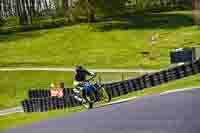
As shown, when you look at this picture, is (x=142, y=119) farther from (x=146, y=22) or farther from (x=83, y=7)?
(x=146, y=22)

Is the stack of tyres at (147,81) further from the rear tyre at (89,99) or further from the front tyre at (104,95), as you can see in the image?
the rear tyre at (89,99)

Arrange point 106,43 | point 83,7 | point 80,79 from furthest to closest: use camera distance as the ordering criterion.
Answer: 1. point 83,7
2. point 106,43
3. point 80,79

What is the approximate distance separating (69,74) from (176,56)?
14907 mm

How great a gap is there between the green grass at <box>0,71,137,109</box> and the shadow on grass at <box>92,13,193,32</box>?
2278cm

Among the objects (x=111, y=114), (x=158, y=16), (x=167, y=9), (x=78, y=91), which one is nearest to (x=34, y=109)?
(x=78, y=91)

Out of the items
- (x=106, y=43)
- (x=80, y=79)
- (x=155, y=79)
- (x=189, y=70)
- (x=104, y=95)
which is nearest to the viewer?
(x=80, y=79)

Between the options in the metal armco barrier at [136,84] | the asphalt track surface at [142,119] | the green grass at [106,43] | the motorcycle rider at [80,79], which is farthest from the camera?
the green grass at [106,43]

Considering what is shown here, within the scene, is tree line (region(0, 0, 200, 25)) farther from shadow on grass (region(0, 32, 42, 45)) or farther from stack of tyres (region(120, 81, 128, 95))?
stack of tyres (region(120, 81, 128, 95))

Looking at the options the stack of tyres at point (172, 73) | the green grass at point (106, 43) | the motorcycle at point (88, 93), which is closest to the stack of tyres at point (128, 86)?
the stack of tyres at point (172, 73)

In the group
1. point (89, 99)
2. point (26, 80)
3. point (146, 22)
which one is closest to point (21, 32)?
point (146, 22)

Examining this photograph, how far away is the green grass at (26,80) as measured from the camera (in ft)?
129

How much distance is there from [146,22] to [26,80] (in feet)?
99.0

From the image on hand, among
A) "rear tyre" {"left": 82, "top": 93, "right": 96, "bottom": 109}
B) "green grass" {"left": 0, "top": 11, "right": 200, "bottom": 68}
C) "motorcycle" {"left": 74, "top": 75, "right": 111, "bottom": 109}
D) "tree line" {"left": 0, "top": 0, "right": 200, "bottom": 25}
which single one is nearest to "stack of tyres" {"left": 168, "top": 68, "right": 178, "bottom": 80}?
"motorcycle" {"left": 74, "top": 75, "right": 111, "bottom": 109}

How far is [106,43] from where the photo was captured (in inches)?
2365
